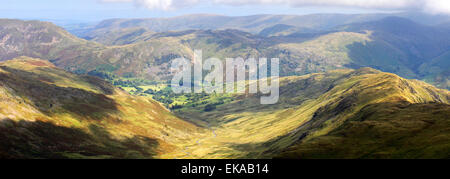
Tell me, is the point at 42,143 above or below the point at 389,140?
below

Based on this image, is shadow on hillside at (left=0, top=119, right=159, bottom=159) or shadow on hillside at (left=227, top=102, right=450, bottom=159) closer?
shadow on hillside at (left=227, top=102, right=450, bottom=159)

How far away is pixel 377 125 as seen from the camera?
541 ft

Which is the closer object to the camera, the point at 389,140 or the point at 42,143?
the point at 389,140

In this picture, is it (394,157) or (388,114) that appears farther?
(388,114)

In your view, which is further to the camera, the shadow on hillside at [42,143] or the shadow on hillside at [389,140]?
the shadow on hillside at [42,143]
